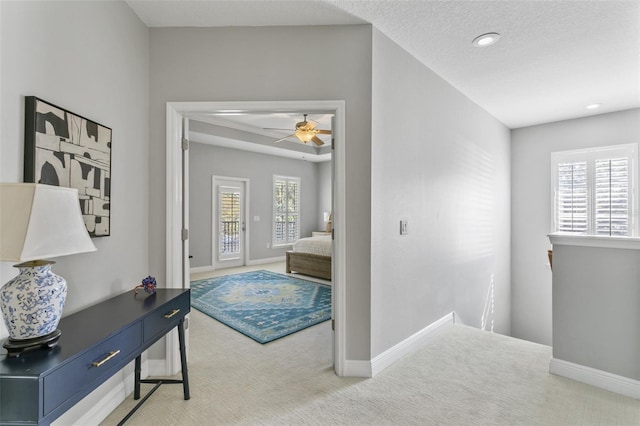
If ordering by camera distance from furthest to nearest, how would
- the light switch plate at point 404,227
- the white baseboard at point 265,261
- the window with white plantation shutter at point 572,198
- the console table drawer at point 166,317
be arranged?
the white baseboard at point 265,261 < the window with white plantation shutter at point 572,198 < the light switch plate at point 404,227 < the console table drawer at point 166,317

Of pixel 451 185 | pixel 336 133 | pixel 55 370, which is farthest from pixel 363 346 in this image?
pixel 451 185

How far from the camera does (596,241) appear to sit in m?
2.21

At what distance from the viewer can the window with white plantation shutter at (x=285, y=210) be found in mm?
7914

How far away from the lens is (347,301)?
7.66 ft

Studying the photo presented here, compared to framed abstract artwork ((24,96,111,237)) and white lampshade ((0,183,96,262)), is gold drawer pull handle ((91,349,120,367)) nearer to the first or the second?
white lampshade ((0,183,96,262))

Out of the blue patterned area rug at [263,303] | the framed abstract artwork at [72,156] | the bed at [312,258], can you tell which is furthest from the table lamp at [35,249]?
the bed at [312,258]

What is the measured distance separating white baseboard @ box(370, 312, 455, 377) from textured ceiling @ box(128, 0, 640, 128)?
2637 millimetres

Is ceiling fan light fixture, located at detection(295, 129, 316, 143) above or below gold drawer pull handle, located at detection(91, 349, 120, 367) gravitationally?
above

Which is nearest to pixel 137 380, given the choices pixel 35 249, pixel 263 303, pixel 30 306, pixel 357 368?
pixel 30 306

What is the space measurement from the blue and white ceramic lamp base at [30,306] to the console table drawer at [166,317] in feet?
1.57

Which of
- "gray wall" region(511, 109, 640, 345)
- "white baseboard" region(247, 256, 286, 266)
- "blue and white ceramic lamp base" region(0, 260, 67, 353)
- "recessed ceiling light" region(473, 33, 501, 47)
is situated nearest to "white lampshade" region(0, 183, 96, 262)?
"blue and white ceramic lamp base" region(0, 260, 67, 353)

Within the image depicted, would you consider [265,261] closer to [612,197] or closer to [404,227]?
[404,227]

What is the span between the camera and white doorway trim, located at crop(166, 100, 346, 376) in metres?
2.30

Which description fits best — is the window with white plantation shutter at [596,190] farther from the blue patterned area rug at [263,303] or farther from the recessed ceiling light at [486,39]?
the blue patterned area rug at [263,303]
